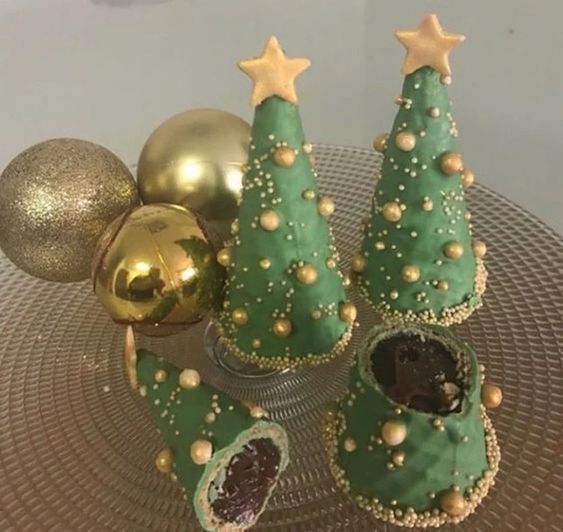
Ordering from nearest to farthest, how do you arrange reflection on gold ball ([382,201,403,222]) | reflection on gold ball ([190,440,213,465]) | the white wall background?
reflection on gold ball ([190,440,213,465])
reflection on gold ball ([382,201,403,222])
the white wall background

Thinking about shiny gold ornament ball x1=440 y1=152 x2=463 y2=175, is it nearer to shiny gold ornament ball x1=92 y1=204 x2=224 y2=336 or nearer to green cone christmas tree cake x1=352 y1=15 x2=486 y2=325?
green cone christmas tree cake x1=352 y1=15 x2=486 y2=325

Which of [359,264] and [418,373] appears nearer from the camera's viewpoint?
[418,373]

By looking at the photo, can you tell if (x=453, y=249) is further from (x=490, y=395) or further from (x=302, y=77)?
(x=302, y=77)

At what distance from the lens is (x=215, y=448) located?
466mm

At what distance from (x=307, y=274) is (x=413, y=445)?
5.0 inches

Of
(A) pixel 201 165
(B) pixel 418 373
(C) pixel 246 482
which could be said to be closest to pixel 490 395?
(B) pixel 418 373

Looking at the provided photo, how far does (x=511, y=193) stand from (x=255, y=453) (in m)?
0.54

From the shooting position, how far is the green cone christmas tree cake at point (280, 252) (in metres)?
0.52

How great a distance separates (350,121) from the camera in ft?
3.50

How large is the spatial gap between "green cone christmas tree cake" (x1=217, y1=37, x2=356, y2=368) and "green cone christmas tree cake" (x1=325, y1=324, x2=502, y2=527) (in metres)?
0.07

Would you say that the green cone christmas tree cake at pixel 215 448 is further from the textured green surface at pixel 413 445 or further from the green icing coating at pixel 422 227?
the green icing coating at pixel 422 227

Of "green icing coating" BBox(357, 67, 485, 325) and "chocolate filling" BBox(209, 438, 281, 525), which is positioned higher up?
"green icing coating" BBox(357, 67, 485, 325)

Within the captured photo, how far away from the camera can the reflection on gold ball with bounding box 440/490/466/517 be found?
19.6 inches

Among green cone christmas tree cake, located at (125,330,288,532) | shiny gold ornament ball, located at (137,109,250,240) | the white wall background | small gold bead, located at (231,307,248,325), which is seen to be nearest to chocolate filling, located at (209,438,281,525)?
green cone christmas tree cake, located at (125,330,288,532)
